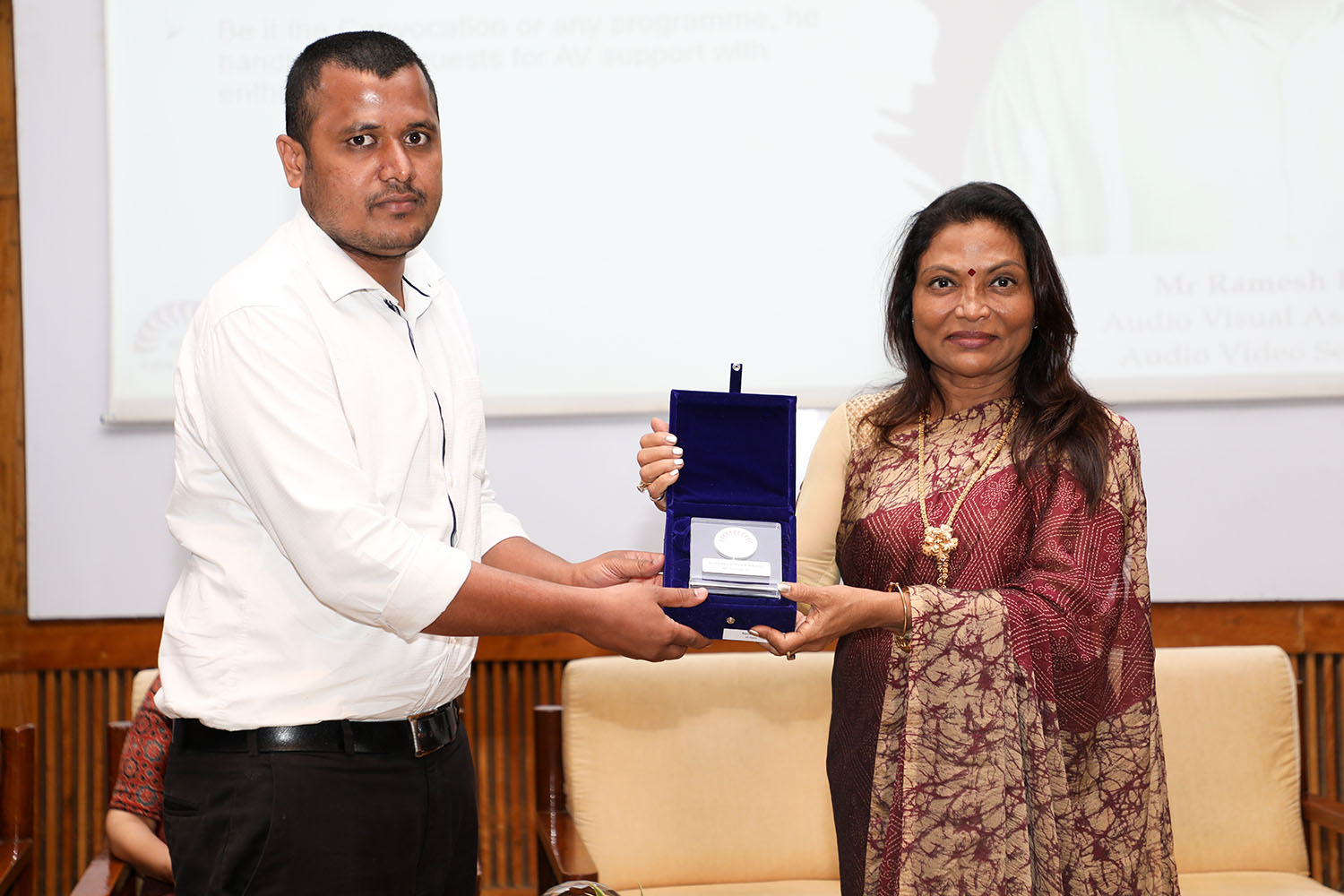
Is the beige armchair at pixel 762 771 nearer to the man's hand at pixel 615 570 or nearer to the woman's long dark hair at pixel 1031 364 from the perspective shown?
the man's hand at pixel 615 570

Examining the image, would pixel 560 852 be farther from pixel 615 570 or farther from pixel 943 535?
pixel 943 535

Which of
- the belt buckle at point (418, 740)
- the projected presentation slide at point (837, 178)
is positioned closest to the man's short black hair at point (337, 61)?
the belt buckle at point (418, 740)

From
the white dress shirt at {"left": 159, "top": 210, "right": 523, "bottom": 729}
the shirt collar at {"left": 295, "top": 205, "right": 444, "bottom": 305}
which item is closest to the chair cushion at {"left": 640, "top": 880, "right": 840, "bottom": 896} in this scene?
the white dress shirt at {"left": 159, "top": 210, "right": 523, "bottom": 729}

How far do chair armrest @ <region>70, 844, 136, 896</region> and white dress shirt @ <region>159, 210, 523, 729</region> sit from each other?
88cm

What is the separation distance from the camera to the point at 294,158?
1.69 m

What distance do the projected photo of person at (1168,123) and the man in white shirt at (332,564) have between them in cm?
201

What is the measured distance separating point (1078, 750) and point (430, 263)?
1309 millimetres

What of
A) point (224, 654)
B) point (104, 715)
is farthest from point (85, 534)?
point (224, 654)

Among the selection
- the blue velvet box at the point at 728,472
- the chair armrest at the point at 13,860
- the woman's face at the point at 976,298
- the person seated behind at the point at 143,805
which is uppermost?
the woman's face at the point at 976,298

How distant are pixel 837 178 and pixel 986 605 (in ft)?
5.76

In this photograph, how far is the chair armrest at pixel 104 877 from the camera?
2.20 meters

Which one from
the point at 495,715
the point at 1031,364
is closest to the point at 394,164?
the point at 1031,364

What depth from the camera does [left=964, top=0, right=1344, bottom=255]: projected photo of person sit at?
316 centimetres

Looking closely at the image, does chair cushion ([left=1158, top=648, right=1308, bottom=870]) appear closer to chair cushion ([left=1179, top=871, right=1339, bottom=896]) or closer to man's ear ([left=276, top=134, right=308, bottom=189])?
chair cushion ([left=1179, top=871, right=1339, bottom=896])
